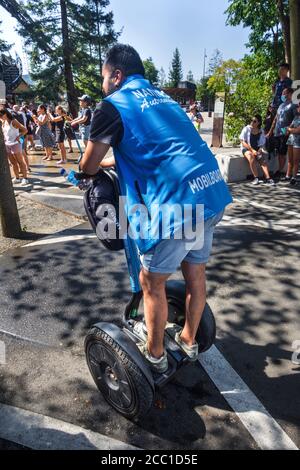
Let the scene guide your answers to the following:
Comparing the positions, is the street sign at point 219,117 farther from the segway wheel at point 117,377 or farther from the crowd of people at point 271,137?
the segway wheel at point 117,377

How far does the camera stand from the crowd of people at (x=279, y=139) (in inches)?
296

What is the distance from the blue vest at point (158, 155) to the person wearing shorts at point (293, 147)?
20.6 feet

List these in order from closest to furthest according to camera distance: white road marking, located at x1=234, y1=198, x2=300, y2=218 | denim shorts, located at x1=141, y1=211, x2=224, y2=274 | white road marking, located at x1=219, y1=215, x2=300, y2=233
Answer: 1. denim shorts, located at x1=141, y1=211, x2=224, y2=274
2. white road marking, located at x1=219, y1=215, x2=300, y2=233
3. white road marking, located at x1=234, y1=198, x2=300, y2=218

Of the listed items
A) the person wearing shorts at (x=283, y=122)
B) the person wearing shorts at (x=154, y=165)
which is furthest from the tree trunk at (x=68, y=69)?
the person wearing shorts at (x=154, y=165)

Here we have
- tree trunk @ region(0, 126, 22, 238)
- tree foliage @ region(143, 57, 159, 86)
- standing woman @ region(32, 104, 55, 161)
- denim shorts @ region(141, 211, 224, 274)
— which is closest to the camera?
denim shorts @ region(141, 211, 224, 274)

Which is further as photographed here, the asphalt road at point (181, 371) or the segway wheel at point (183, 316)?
the segway wheel at point (183, 316)

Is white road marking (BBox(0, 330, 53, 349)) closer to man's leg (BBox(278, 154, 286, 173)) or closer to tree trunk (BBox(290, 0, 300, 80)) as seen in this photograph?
man's leg (BBox(278, 154, 286, 173))

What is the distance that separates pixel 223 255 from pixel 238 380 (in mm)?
2132

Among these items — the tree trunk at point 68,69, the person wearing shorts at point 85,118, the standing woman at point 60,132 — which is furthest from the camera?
the tree trunk at point 68,69

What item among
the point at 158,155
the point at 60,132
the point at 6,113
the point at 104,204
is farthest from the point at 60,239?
the point at 60,132

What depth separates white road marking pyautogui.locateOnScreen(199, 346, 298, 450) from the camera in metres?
2.09

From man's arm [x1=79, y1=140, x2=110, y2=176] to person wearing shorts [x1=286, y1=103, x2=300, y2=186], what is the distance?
652cm

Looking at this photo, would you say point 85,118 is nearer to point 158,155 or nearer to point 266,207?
point 266,207

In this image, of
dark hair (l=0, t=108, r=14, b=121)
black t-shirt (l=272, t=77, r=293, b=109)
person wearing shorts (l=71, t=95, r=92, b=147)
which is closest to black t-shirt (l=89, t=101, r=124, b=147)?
dark hair (l=0, t=108, r=14, b=121)
